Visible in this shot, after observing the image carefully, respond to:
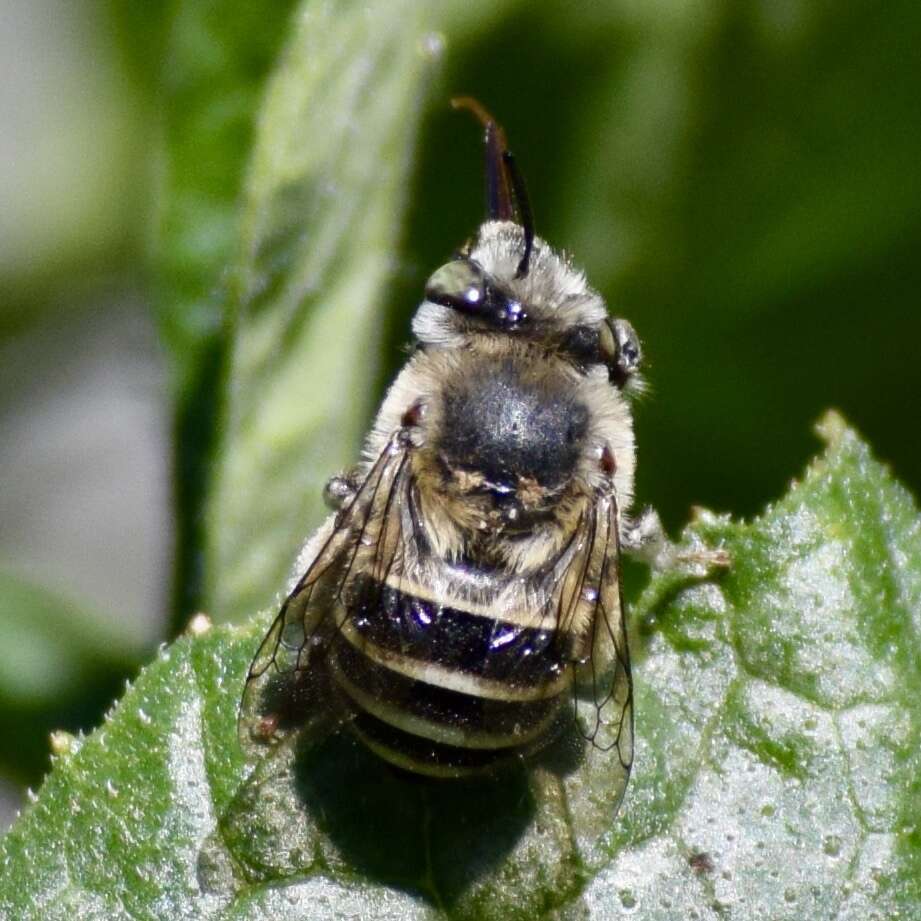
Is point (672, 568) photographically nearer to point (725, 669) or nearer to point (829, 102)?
point (725, 669)

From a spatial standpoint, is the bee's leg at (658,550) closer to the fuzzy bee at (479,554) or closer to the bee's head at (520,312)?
the fuzzy bee at (479,554)

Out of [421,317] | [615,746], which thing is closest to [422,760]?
[615,746]

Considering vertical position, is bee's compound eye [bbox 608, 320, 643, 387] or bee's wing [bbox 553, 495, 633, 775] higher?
bee's compound eye [bbox 608, 320, 643, 387]

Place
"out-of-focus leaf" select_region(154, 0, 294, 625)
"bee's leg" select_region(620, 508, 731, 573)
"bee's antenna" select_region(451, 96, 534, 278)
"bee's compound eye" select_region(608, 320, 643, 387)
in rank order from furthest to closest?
"out-of-focus leaf" select_region(154, 0, 294, 625) < "bee's antenna" select_region(451, 96, 534, 278) < "bee's compound eye" select_region(608, 320, 643, 387) < "bee's leg" select_region(620, 508, 731, 573)

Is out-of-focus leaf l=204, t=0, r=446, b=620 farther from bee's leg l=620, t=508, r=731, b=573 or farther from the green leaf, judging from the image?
bee's leg l=620, t=508, r=731, b=573

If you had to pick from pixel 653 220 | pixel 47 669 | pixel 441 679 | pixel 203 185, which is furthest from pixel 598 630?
pixel 47 669

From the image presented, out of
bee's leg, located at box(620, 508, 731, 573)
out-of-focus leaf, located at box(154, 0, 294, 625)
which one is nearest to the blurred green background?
out-of-focus leaf, located at box(154, 0, 294, 625)

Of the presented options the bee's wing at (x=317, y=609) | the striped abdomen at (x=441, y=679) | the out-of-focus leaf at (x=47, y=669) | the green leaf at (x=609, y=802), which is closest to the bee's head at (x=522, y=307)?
the bee's wing at (x=317, y=609)
